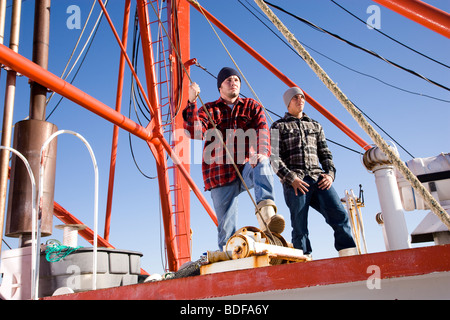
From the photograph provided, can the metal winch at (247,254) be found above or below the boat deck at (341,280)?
above

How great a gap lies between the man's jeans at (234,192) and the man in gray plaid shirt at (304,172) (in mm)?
257

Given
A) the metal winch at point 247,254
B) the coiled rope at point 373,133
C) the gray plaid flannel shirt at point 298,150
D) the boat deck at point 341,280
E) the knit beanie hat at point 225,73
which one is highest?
the knit beanie hat at point 225,73

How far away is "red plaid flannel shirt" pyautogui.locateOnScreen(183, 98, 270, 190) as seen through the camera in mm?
3986

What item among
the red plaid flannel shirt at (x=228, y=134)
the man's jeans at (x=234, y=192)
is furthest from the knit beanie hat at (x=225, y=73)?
the man's jeans at (x=234, y=192)

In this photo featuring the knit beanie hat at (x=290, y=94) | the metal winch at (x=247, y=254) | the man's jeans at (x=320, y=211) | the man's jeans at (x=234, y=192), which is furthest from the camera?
the knit beanie hat at (x=290, y=94)

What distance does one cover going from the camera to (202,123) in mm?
4105

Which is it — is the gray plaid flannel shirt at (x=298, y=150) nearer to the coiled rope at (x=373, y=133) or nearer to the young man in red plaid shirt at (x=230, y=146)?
the young man in red plaid shirt at (x=230, y=146)

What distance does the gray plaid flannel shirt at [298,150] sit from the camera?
4.02 m

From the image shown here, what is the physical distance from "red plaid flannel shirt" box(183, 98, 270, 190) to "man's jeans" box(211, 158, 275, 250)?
0.08 m

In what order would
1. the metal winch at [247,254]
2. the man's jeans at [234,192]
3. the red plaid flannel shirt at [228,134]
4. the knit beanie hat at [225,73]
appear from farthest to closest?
the knit beanie hat at [225,73], the red plaid flannel shirt at [228,134], the man's jeans at [234,192], the metal winch at [247,254]

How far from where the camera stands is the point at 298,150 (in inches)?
162

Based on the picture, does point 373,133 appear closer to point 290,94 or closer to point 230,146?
point 230,146
